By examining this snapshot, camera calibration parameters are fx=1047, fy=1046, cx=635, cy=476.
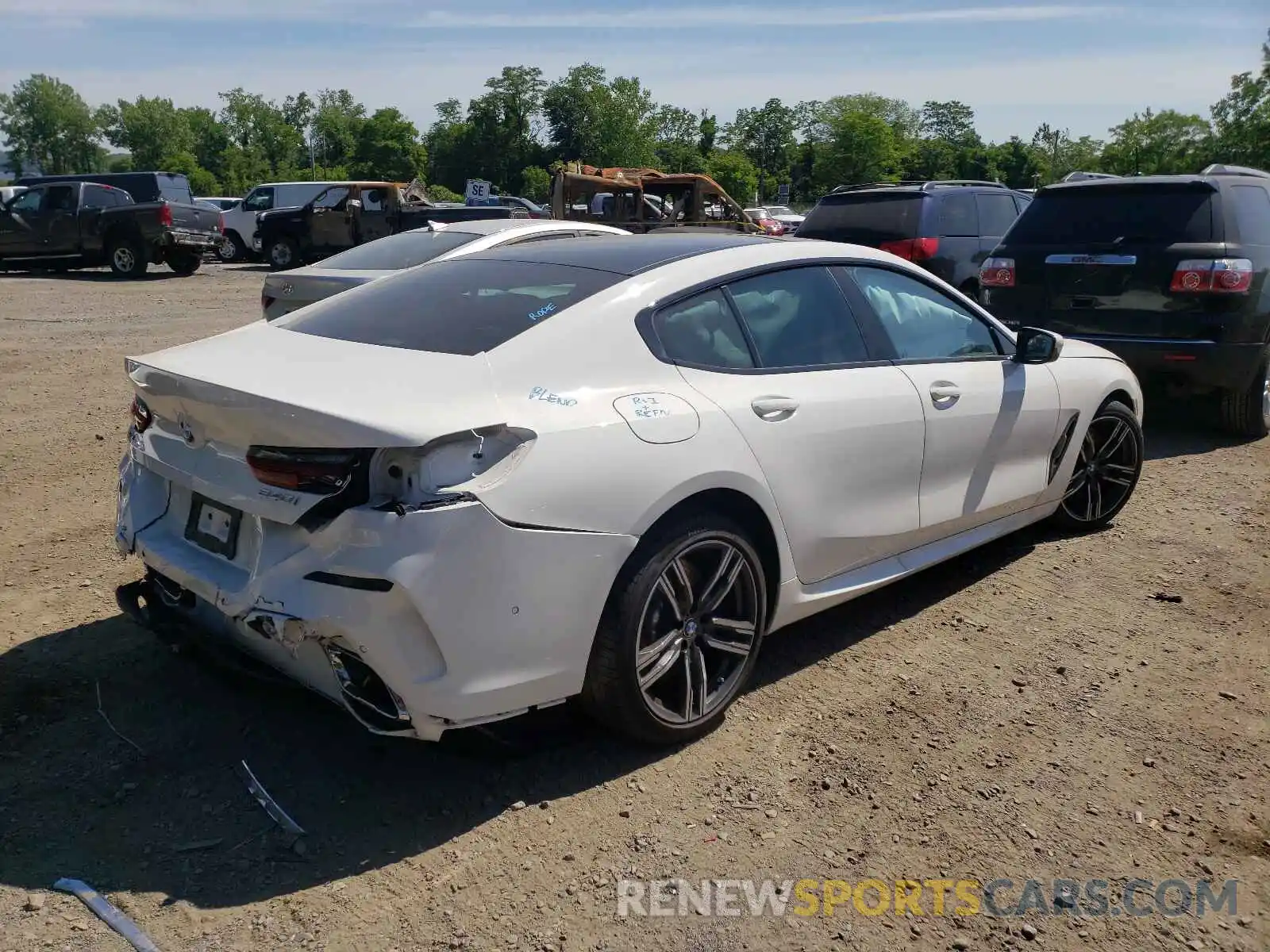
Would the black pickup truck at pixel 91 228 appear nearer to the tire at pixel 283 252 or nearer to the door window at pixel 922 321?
the tire at pixel 283 252

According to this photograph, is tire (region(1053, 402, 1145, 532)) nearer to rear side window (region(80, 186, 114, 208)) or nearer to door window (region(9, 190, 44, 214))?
rear side window (region(80, 186, 114, 208))

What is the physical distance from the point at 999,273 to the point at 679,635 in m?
5.75

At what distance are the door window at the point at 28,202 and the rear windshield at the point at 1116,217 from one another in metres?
19.1

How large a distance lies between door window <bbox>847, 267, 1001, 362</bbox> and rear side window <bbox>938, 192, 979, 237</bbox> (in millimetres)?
6802

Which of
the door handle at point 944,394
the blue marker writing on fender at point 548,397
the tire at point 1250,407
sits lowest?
the tire at point 1250,407

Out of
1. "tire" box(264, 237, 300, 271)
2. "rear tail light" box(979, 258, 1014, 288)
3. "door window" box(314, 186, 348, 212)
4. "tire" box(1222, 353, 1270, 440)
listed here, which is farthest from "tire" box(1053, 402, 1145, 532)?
"tire" box(264, 237, 300, 271)

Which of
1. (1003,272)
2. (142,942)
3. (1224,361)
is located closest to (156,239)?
(1003,272)

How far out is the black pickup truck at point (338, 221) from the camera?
22.9 metres

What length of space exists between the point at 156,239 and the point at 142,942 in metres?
20.5

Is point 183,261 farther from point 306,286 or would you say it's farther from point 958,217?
point 958,217

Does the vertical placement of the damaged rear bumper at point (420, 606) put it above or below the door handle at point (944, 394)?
below

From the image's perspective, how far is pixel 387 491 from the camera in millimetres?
2721

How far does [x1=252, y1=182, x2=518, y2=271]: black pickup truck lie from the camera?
22938 millimetres

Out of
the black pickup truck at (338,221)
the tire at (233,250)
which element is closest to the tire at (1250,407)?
the black pickup truck at (338,221)
